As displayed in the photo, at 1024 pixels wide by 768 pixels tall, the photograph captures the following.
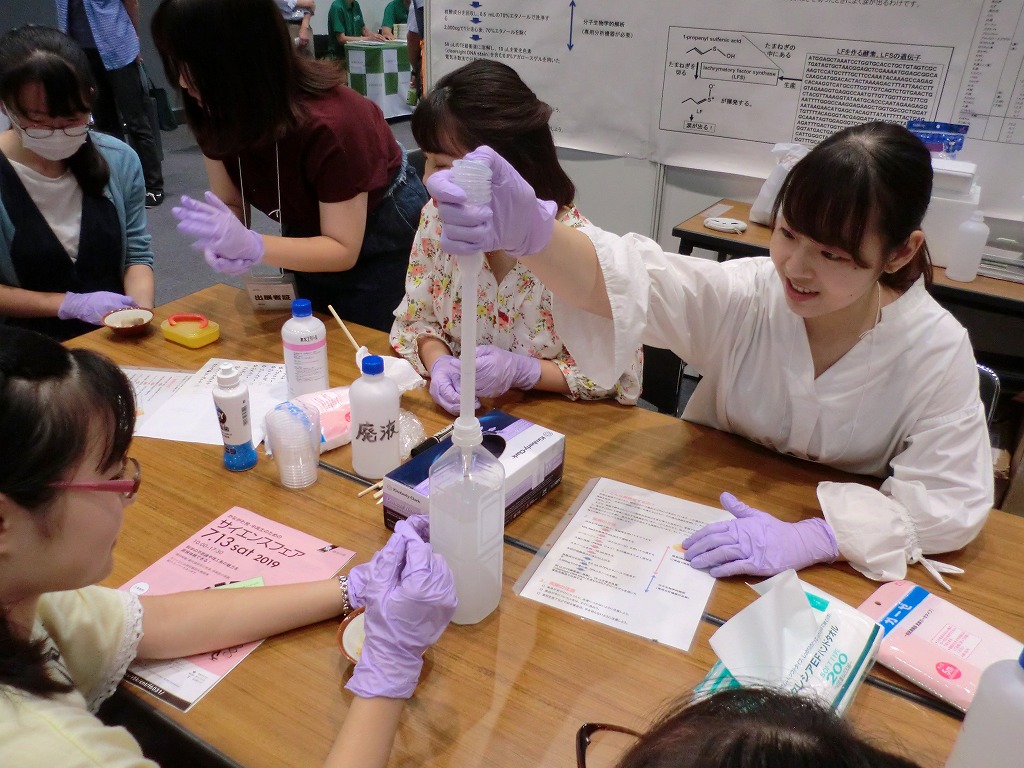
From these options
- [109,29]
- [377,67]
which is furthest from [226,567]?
[377,67]

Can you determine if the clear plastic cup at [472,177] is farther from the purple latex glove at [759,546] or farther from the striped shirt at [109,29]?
the striped shirt at [109,29]

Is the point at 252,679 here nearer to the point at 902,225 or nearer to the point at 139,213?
the point at 902,225

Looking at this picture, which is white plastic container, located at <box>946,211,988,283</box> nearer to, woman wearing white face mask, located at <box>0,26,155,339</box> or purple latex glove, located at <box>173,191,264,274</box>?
purple latex glove, located at <box>173,191,264,274</box>

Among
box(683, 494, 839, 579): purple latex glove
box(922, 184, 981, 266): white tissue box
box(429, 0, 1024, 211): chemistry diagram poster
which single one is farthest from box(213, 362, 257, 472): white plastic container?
box(429, 0, 1024, 211): chemistry diagram poster

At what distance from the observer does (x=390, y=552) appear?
0.85 meters

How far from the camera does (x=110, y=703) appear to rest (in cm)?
87

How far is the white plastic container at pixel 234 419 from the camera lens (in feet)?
3.83

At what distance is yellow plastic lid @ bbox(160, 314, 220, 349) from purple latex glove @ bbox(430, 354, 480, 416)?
0.56m

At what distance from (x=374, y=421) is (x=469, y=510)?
37 cm

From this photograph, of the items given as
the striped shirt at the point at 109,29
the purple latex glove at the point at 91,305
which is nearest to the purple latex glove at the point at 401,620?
the purple latex glove at the point at 91,305

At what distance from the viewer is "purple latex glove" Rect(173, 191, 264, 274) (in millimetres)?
1475

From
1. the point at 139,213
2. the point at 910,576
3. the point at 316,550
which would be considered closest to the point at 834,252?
the point at 910,576

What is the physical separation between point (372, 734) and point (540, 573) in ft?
1.13

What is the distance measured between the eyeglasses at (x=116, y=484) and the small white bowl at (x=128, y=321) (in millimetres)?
940
